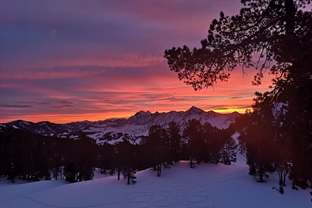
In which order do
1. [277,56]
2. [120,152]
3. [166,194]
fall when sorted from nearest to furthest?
[277,56]
[166,194]
[120,152]

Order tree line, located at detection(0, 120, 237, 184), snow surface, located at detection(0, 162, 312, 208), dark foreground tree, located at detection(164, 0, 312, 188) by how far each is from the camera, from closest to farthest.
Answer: dark foreground tree, located at detection(164, 0, 312, 188) → snow surface, located at detection(0, 162, 312, 208) → tree line, located at detection(0, 120, 237, 184)

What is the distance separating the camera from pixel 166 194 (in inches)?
1432

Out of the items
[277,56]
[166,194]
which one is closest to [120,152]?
[166,194]

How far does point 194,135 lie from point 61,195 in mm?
27186

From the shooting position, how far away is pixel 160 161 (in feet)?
163

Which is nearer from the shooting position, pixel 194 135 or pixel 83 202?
pixel 83 202

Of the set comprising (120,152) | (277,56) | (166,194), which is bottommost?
(166,194)

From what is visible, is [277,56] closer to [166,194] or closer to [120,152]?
[166,194]

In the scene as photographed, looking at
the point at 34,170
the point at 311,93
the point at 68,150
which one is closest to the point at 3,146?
the point at 34,170

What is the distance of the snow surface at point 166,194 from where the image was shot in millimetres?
32812

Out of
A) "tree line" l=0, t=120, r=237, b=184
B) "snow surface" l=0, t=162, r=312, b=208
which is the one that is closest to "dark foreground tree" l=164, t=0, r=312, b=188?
"snow surface" l=0, t=162, r=312, b=208

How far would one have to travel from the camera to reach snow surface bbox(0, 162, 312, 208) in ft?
108

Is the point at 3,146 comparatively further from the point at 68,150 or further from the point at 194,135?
the point at 194,135

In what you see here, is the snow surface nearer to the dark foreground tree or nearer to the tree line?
the tree line
